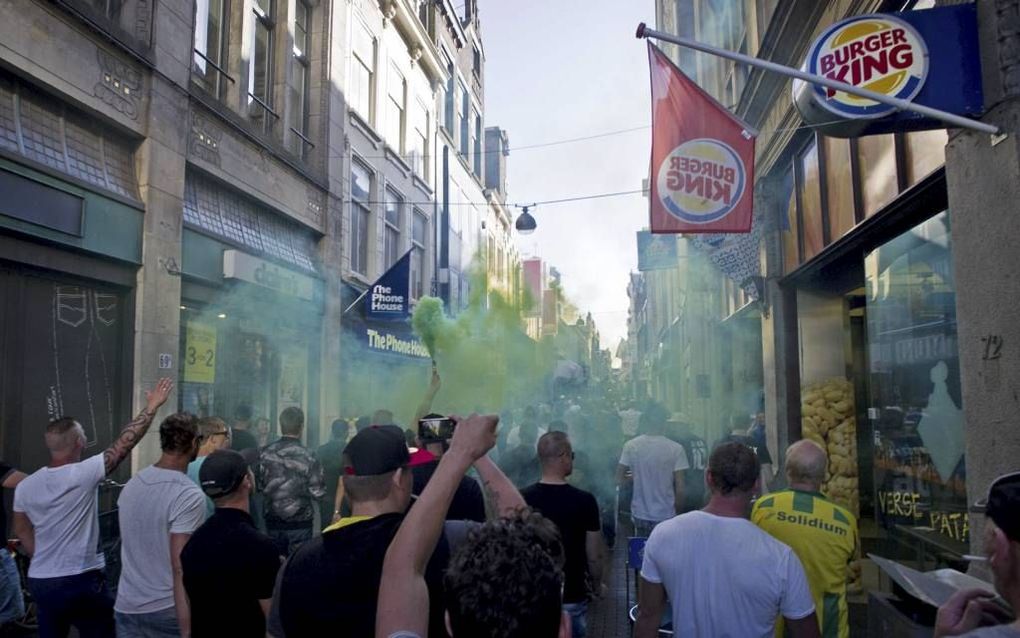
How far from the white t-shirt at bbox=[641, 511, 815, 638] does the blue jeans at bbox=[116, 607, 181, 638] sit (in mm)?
2615

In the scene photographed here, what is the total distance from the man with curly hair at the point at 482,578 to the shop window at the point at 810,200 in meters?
7.32

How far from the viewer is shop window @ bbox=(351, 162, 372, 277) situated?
16609mm

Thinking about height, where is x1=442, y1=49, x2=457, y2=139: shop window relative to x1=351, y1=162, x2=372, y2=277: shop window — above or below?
above

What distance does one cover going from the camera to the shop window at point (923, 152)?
509 cm

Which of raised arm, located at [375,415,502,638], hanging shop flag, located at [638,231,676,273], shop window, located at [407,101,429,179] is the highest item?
shop window, located at [407,101,429,179]

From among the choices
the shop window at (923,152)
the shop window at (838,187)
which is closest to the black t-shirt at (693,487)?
the shop window at (838,187)

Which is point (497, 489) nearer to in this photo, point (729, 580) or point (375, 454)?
point (375, 454)

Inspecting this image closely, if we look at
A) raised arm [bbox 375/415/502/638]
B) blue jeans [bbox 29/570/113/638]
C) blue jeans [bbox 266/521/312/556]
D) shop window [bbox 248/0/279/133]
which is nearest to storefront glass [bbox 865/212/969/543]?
raised arm [bbox 375/415/502/638]

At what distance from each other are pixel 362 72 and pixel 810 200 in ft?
40.2

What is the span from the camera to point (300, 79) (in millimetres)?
14375

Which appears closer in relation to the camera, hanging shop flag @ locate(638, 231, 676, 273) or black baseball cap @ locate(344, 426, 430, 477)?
black baseball cap @ locate(344, 426, 430, 477)

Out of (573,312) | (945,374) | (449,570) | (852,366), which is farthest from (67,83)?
(573,312)

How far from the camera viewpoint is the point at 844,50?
471cm

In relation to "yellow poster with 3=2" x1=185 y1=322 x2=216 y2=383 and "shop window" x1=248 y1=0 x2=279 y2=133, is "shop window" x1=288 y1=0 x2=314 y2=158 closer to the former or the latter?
"shop window" x1=248 y1=0 x2=279 y2=133
